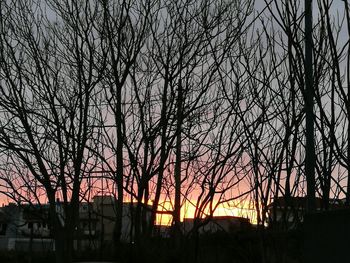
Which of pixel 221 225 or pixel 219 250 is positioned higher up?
pixel 221 225

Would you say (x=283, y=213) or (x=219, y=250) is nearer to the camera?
(x=283, y=213)

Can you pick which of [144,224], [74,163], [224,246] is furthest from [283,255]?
[74,163]

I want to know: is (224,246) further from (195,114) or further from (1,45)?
(1,45)

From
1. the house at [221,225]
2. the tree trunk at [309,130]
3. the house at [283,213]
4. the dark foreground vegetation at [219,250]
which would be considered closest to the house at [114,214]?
the dark foreground vegetation at [219,250]

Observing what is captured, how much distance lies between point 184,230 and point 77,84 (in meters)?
2.60

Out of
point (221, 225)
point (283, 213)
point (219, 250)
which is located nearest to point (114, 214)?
point (221, 225)

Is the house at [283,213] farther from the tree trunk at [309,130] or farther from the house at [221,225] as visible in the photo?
the tree trunk at [309,130]

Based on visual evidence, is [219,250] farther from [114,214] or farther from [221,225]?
[114,214]

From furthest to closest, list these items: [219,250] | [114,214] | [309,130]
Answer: [114,214]
[219,250]
[309,130]

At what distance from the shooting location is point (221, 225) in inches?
366

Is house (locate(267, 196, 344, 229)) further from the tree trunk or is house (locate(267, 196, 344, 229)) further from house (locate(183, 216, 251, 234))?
the tree trunk

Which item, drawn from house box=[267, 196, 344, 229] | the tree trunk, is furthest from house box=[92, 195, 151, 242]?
the tree trunk

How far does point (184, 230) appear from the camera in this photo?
8.23 meters

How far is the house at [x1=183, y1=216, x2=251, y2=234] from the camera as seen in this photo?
8.00 m
